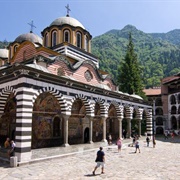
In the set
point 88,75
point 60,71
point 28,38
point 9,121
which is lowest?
point 9,121

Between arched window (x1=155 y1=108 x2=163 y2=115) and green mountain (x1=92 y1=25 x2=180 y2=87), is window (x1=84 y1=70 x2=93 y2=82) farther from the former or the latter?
green mountain (x1=92 y1=25 x2=180 y2=87)

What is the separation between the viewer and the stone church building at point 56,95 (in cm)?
1260

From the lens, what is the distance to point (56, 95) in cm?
1491

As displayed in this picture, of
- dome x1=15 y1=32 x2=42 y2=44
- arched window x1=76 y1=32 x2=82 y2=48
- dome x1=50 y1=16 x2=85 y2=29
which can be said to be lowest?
arched window x1=76 y1=32 x2=82 y2=48

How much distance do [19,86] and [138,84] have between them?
26.0m

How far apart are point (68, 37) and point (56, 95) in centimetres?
1119

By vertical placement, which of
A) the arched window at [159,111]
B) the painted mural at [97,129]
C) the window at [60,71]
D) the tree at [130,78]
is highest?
the tree at [130,78]

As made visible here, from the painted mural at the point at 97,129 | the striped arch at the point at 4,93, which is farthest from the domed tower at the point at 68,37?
the striped arch at the point at 4,93

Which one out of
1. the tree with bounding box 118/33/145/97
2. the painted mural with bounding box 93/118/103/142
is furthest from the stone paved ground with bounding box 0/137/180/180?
the tree with bounding box 118/33/145/97

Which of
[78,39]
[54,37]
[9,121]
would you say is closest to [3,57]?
[54,37]

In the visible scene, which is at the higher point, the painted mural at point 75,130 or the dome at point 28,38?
the dome at point 28,38

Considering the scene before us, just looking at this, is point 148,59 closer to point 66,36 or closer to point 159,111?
point 159,111

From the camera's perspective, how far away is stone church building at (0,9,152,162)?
12602mm

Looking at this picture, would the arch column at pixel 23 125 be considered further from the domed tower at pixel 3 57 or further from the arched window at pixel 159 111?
the arched window at pixel 159 111
